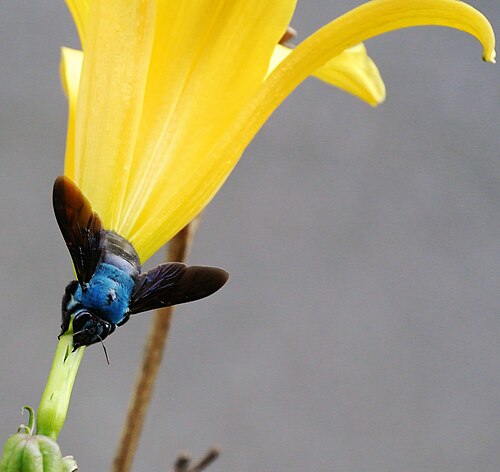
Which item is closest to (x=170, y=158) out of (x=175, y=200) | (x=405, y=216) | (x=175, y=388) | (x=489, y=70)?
(x=175, y=200)

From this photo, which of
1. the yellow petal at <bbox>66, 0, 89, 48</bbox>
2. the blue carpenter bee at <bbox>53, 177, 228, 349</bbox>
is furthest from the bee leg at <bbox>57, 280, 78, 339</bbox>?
the yellow petal at <bbox>66, 0, 89, 48</bbox>

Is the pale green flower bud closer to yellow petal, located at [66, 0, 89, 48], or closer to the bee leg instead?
the bee leg

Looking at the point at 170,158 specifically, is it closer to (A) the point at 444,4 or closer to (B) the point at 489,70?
(A) the point at 444,4

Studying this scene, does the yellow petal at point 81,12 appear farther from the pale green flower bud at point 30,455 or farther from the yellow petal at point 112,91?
the pale green flower bud at point 30,455

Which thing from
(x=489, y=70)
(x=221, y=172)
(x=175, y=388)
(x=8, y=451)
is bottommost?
(x=8, y=451)

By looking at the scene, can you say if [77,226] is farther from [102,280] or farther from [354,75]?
[354,75]

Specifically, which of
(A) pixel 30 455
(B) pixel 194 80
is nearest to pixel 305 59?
(B) pixel 194 80
